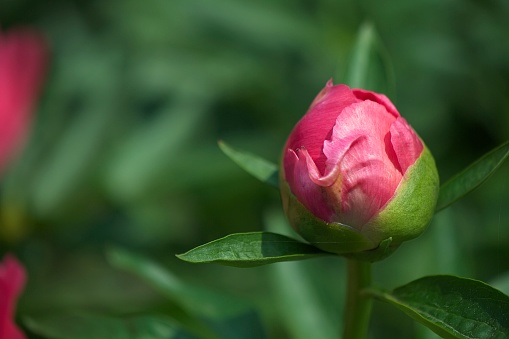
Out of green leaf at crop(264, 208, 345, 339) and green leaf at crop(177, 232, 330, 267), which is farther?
green leaf at crop(264, 208, 345, 339)

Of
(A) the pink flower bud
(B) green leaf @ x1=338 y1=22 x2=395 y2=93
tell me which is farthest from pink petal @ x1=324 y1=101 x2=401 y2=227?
(A) the pink flower bud

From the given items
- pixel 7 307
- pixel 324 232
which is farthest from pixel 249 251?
pixel 7 307

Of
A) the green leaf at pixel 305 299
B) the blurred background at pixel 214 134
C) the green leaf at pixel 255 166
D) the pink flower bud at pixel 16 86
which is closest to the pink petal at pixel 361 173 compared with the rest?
the green leaf at pixel 255 166

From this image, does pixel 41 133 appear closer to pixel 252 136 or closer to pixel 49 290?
pixel 49 290

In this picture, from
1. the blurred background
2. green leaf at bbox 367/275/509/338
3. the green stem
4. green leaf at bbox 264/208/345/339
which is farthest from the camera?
the blurred background

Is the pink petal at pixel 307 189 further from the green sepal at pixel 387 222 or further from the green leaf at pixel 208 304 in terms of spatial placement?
the green leaf at pixel 208 304

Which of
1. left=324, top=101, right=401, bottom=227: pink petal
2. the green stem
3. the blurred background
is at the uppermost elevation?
left=324, top=101, right=401, bottom=227: pink petal

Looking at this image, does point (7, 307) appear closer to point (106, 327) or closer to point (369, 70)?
point (106, 327)

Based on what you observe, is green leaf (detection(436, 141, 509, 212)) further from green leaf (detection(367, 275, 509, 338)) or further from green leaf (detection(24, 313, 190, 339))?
green leaf (detection(24, 313, 190, 339))
